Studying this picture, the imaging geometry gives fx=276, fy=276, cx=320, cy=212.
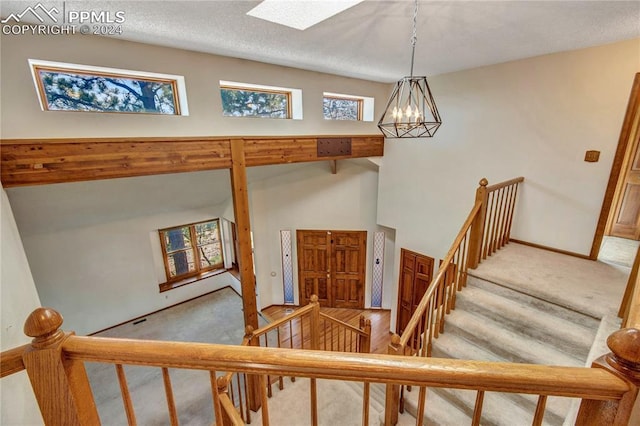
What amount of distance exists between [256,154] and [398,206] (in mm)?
3039

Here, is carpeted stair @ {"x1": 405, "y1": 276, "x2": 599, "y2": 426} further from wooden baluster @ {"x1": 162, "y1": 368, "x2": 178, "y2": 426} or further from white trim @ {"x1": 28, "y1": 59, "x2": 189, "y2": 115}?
white trim @ {"x1": 28, "y1": 59, "x2": 189, "y2": 115}

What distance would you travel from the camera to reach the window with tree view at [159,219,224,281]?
6.11 metres

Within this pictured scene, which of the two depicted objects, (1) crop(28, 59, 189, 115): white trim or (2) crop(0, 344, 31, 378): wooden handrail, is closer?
(2) crop(0, 344, 31, 378): wooden handrail

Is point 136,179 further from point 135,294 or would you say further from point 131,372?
point 131,372

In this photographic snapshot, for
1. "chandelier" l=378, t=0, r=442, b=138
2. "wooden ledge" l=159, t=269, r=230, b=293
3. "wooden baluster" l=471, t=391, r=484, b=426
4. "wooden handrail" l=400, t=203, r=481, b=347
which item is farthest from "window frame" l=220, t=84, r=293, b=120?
"wooden ledge" l=159, t=269, r=230, b=293

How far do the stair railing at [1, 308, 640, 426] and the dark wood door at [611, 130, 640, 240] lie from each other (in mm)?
4669

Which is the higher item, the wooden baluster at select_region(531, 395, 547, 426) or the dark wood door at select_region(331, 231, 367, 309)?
the wooden baluster at select_region(531, 395, 547, 426)

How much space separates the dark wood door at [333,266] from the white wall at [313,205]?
0.65ft

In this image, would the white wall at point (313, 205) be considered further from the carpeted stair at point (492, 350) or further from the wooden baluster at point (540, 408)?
the wooden baluster at point (540, 408)

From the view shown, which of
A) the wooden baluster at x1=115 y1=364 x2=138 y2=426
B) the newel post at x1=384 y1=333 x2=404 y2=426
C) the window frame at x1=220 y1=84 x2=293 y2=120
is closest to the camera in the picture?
the wooden baluster at x1=115 y1=364 x2=138 y2=426

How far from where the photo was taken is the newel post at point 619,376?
0.65 meters

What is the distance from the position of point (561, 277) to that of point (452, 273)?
3.82ft

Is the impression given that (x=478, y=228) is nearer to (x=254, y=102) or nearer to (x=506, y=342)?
(x=506, y=342)

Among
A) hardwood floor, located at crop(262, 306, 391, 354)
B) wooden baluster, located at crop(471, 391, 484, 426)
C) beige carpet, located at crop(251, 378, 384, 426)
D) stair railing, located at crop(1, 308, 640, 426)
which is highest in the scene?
stair railing, located at crop(1, 308, 640, 426)
